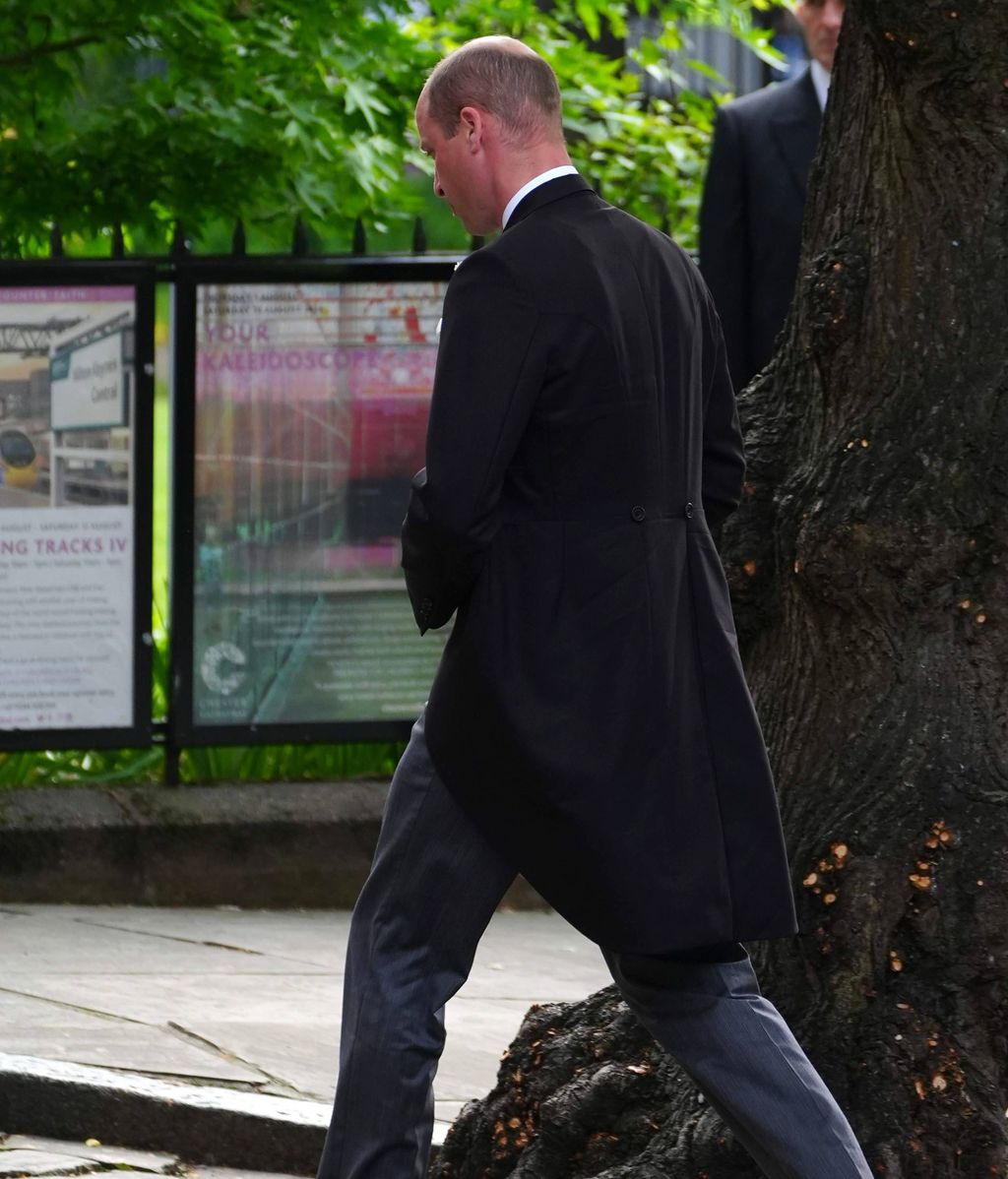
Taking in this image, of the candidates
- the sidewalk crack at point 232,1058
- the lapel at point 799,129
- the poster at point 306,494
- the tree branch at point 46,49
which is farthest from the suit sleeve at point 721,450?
the tree branch at point 46,49

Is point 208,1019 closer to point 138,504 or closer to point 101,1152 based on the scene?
point 101,1152

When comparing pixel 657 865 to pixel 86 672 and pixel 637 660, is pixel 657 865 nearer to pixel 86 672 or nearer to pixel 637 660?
pixel 637 660

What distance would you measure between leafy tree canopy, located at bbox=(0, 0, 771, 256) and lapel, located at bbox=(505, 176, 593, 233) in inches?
146

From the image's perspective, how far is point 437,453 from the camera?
114 inches

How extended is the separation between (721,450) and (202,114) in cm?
384

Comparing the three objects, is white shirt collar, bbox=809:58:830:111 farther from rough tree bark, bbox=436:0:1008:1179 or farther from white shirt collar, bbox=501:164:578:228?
white shirt collar, bbox=501:164:578:228

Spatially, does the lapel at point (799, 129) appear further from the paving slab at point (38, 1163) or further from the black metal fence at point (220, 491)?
the paving slab at point (38, 1163)

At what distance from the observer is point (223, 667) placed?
258 inches

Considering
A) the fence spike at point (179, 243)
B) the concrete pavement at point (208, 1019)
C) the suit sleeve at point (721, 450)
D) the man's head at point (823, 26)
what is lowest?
the concrete pavement at point (208, 1019)

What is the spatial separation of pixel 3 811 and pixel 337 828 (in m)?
0.98

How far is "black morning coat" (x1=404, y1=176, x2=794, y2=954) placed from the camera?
9.52ft

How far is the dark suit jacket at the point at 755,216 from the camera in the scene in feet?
17.2

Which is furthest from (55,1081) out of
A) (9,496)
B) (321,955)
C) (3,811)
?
(9,496)

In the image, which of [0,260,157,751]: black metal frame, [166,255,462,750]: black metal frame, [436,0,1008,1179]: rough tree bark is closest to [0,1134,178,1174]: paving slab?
[436,0,1008,1179]: rough tree bark
